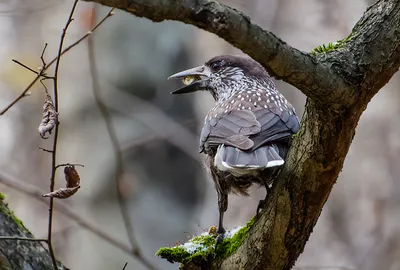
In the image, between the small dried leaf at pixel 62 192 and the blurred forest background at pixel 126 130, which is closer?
the small dried leaf at pixel 62 192

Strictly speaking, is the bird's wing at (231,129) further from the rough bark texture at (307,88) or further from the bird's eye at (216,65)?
the bird's eye at (216,65)

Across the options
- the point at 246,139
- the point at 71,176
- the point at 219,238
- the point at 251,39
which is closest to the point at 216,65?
the point at 246,139

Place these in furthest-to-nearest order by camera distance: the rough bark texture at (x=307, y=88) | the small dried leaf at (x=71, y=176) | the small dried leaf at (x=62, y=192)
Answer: the small dried leaf at (x=71, y=176) < the small dried leaf at (x=62, y=192) < the rough bark texture at (x=307, y=88)

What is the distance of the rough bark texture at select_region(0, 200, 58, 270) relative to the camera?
314 cm

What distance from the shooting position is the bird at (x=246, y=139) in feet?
11.4

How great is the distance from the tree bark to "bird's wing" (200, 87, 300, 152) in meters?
A: 1.04

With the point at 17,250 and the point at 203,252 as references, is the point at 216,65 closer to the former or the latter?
the point at 203,252

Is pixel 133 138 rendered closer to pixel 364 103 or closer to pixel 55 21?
pixel 55 21

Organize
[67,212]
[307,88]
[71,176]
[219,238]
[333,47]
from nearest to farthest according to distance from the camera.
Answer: [307,88]
[333,47]
[71,176]
[219,238]
[67,212]

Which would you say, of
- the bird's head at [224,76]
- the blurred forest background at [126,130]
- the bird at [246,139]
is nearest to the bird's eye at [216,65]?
the bird's head at [224,76]

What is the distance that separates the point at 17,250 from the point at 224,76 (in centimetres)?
224

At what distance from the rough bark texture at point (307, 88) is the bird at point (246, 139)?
0.64 ft

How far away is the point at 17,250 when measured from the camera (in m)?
3.20

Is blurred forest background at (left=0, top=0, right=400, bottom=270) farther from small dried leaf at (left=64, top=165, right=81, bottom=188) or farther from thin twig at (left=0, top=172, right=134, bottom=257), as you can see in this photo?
small dried leaf at (left=64, top=165, right=81, bottom=188)
